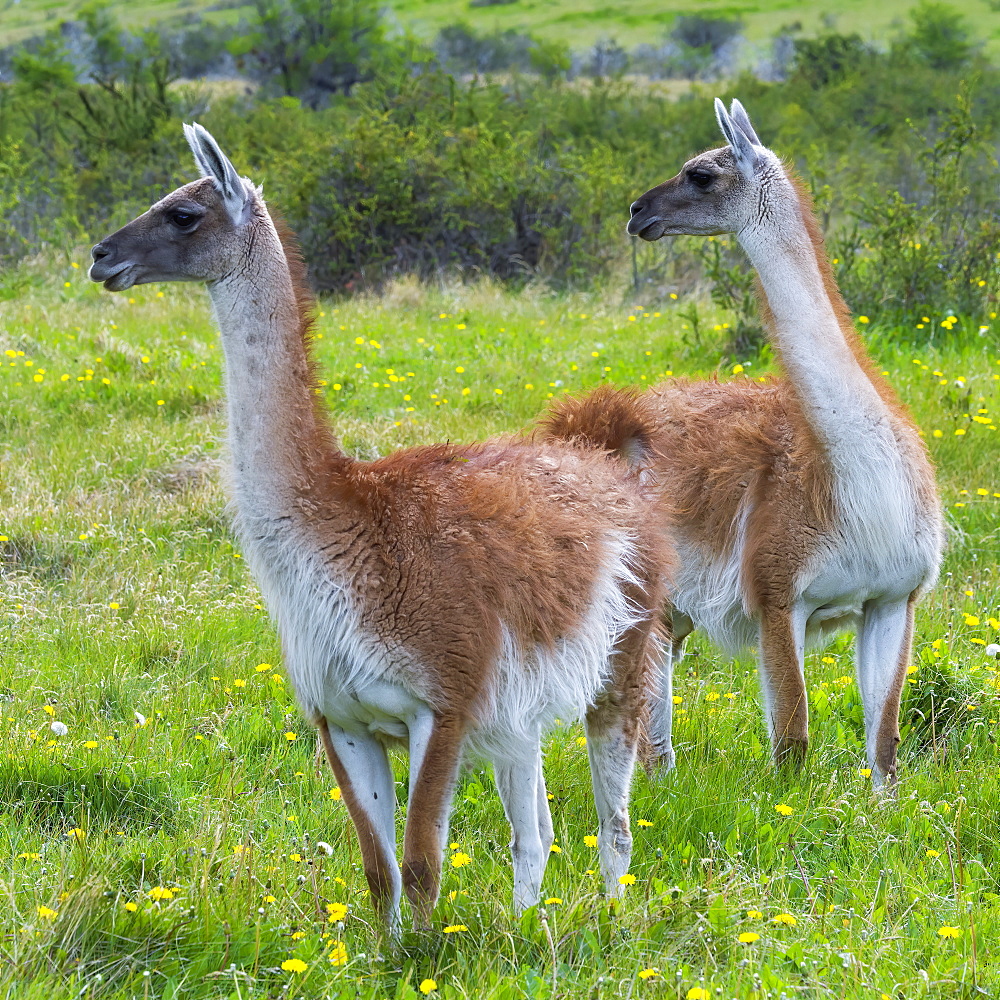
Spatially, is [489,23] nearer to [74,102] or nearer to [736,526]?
[74,102]

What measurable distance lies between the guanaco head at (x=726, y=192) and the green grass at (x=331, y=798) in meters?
1.85

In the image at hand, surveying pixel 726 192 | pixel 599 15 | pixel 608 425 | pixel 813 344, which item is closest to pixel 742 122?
pixel 726 192

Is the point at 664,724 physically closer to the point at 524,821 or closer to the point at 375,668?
the point at 524,821

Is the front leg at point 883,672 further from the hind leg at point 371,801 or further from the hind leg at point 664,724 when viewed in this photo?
the hind leg at point 371,801

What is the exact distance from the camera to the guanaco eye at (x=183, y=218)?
330 cm

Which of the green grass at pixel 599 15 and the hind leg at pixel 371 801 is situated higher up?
the hind leg at pixel 371 801

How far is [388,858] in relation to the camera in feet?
10.5

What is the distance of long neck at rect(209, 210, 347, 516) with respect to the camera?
3154mm

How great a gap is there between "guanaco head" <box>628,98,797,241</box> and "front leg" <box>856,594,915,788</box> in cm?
145

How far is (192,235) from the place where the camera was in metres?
3.29

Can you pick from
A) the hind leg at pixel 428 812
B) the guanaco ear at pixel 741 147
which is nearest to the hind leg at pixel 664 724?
the hind leg at pixel 428 812

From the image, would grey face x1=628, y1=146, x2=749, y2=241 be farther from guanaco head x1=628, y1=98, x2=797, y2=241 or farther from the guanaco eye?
the guanaco eye

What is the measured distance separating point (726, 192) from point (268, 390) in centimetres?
211

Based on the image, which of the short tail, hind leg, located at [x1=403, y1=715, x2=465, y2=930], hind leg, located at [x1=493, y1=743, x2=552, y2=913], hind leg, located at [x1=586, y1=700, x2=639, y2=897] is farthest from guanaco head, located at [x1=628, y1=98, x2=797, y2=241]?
hind leg, located at [x1=403, y1=715, x2=465, y2=930]
